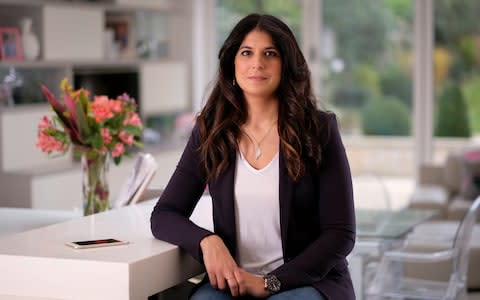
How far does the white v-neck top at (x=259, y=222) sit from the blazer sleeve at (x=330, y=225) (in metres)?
0.06

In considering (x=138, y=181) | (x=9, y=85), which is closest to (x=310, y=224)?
(x=138, y=181)

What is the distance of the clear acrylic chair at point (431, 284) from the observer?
13.9 ft

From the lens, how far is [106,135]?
3812 mm

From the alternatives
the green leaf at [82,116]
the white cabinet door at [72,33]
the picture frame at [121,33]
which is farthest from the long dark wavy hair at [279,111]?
the picture frame at [121,33]

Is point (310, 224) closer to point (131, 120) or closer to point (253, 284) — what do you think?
point (253, 284)

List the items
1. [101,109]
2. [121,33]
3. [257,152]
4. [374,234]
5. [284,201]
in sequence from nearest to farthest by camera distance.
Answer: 1. [284,201]
2. [257,152]
3. [101,109]
4. [374,234]
5. [121,33]

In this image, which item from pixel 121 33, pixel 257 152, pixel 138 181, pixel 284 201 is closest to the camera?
pixel 284 201

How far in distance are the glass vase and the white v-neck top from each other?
4.16ft

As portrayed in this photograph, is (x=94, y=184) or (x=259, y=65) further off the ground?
(x=259, y=65)

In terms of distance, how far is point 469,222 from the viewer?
4.23 meters

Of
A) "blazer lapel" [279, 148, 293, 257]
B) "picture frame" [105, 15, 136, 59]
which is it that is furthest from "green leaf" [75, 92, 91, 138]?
"picture frame" [105, 15, 136, 59]

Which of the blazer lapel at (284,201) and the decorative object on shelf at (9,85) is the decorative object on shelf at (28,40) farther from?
the blazer lapel at (284,201)

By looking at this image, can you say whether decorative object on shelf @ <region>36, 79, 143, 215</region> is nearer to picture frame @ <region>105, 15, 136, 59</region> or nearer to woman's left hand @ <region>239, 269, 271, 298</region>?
woman's left hand @ <region>239, 269, 271, 298</region>

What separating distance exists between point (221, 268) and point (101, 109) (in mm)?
1431
